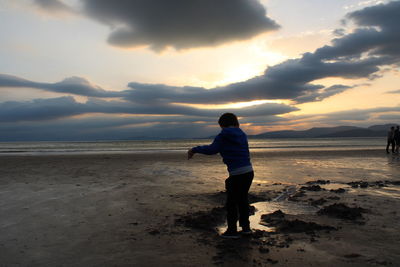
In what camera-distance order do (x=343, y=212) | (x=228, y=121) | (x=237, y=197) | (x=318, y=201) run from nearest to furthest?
1. (x=237, y=197)
2. (x=228, y=121)
3. (x=343, y=212)
4. (x=318, y=201)

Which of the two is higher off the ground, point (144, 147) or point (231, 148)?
point (231, 148)

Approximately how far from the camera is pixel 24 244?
175 inches

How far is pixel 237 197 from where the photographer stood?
4.73 m

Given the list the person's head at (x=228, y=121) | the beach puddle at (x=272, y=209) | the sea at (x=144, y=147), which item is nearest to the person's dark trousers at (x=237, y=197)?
the beach puddle at (x=272, y=209)

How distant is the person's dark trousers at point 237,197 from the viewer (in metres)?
4.65

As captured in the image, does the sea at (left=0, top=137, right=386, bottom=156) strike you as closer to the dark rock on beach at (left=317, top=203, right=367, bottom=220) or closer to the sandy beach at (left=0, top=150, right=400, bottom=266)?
the sandy beach at (left=0, top=150, right=400, bottom=266)

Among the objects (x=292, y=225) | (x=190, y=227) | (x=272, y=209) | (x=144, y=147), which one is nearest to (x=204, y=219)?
(x=190, y=227)

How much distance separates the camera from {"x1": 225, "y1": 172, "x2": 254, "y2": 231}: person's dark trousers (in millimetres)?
4652

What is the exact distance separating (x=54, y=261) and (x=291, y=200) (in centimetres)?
561

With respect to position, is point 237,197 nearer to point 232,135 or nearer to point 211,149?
point 211,149

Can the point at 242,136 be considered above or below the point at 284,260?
above

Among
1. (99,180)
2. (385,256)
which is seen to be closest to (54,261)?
(385,256)

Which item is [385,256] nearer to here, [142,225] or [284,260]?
[284,260]

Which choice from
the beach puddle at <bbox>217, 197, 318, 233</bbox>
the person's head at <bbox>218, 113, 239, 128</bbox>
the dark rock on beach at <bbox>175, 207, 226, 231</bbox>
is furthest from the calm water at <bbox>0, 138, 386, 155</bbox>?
the person's head at <bbox>218, 113, 239, 128</bbox>
